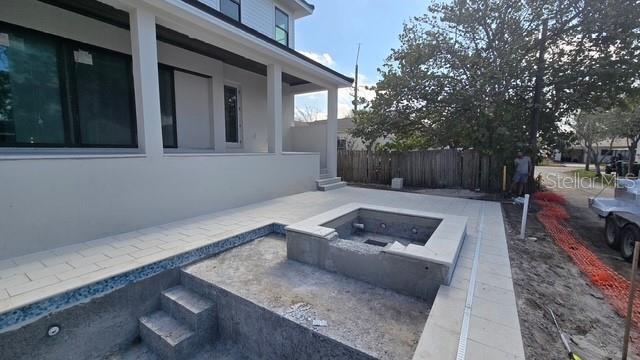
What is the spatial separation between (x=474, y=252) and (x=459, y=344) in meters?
2.12

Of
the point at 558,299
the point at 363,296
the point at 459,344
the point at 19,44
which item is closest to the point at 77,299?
the point at 363,296

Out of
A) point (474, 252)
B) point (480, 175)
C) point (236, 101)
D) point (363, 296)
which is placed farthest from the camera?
point (480, 175)

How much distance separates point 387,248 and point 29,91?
5835 millimetres

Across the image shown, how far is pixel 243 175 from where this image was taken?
19.1 ft

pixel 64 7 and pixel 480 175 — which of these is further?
pixel 480 175

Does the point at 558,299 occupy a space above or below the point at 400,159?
below

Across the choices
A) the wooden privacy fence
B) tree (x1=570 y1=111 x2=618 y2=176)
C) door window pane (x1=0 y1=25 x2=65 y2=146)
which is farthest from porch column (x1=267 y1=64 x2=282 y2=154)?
tree (x1=570 y1=111 x2=618 y2=176)

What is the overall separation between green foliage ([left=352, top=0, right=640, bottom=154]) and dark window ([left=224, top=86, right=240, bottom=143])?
530 cm

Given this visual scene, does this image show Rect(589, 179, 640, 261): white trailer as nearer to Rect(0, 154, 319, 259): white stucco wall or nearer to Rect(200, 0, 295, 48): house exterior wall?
Rect(0, 154, 319, 259): white stucco wall

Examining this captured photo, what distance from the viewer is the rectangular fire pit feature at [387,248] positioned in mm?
2641

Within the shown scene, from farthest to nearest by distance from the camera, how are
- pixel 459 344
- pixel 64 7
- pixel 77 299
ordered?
pixel 64 7 < pixel 77 299 < pixel 459 344

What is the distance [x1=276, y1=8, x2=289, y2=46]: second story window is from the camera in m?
9.34

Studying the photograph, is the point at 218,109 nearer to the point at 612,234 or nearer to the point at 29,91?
the point at 29,91

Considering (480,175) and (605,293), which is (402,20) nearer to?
(480,175)
